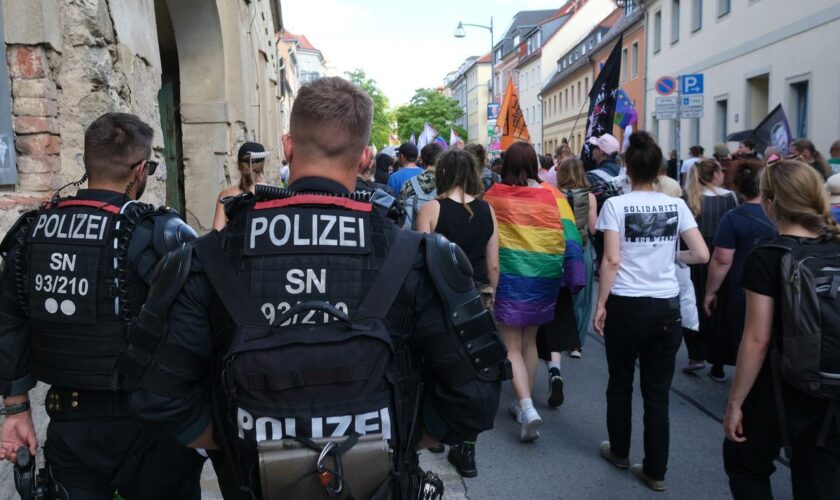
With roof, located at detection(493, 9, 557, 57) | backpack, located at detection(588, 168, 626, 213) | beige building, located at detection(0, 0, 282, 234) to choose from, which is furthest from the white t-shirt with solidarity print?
roof, located at detection(493, 9, 557, 57)

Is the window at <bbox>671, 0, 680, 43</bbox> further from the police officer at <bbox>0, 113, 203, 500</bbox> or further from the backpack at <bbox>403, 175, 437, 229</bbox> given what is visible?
the police officer at <bbox>0, 113, 203, 500</bbox>

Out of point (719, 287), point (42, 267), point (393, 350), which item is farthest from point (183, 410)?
point (719, 287)

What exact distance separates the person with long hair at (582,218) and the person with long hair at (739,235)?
0.97m

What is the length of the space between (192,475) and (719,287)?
4.15m

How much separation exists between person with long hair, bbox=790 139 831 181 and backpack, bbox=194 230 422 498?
7.50 meters

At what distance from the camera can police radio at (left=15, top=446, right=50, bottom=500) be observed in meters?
2.61

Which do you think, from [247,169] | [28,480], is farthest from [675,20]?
[28,480]

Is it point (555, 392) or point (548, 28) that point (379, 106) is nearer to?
point (548, 28)

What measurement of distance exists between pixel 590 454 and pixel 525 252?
4.72 ft

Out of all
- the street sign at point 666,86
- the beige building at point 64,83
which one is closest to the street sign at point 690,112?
the street sign at point 666,86

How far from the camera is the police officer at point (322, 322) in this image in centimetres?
170

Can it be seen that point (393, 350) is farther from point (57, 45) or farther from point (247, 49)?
point (247, 49)

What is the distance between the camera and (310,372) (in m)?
1.68

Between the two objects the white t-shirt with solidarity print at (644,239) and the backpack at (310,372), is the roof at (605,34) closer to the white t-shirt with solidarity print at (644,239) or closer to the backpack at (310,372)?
the white t-shirt with solidarity print at (644,239)
